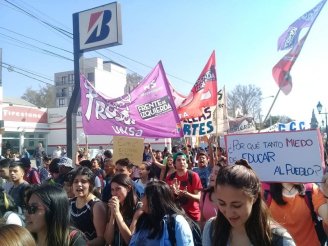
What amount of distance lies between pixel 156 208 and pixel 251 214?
52.3 inches

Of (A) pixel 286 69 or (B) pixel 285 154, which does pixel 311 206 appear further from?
(A) pixel 286 69

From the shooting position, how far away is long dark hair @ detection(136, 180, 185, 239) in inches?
128

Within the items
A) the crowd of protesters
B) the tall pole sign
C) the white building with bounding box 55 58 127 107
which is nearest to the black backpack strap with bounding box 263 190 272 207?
the crowd of protesters

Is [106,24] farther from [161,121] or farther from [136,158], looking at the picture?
[136,158]

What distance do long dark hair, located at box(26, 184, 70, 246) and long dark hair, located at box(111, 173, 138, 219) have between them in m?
1.31

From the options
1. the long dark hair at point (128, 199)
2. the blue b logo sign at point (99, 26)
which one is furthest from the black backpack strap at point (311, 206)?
the blue b logo sign at point (99, 26)

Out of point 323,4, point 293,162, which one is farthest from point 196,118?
point 293,162

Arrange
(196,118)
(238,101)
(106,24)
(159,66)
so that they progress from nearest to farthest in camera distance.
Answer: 1. (106,24)
2. (159,66)
3. (196,118)
4. (238,101)

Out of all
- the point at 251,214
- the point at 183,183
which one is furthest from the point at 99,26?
the point at 251,214

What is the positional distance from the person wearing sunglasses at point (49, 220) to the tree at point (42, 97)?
63587mm

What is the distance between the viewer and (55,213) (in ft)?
8.68

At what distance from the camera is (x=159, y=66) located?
7879 mm

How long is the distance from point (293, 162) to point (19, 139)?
33.2 m

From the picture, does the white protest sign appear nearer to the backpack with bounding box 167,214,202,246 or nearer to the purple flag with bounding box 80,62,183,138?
the backpack with bounding box 167,214,202,246
